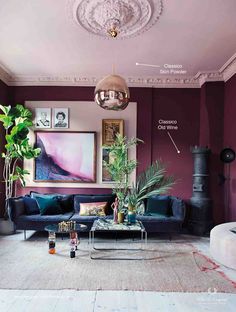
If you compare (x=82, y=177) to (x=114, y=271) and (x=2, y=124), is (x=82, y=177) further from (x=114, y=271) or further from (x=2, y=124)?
(x=114, y=271)

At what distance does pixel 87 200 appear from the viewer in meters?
5.68

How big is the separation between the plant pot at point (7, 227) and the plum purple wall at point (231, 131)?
4.24 meters

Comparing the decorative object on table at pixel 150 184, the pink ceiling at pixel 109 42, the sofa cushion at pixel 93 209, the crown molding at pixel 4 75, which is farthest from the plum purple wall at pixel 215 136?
the crown molding at pixel 4 75

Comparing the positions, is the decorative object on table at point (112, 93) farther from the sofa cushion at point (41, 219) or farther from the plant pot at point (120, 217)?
the sofa cushion at point (41, 219)

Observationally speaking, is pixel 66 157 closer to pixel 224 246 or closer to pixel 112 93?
pixel 112 93

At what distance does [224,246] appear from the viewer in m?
3.59

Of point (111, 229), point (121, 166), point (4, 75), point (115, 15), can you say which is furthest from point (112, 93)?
point (4, 75)

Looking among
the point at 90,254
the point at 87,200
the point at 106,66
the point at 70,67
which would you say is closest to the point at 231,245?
the point at 90,254

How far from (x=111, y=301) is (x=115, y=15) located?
3.30 meters

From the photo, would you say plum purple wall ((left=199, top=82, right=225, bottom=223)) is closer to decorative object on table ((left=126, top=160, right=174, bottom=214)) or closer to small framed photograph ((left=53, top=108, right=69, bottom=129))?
decorative object on table ((left=126, top=160, right=174, bottom=214))

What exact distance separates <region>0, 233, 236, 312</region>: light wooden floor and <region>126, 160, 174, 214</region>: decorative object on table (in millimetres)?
2380

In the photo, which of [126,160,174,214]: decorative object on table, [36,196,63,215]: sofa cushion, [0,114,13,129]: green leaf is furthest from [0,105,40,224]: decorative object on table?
[126,160,174,214]: decorative object on table

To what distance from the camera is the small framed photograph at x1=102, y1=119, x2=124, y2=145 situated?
19.9 ft

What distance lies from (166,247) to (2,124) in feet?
13.4
